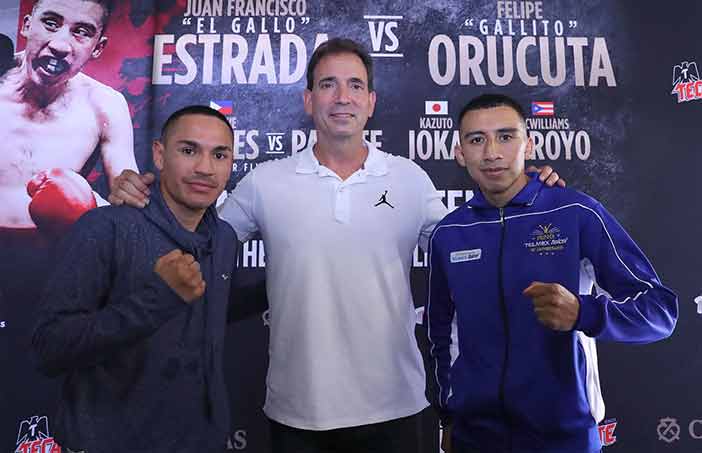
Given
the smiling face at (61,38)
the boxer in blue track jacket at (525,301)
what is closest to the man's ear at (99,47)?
the smiling face at (61,38)

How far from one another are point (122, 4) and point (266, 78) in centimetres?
82

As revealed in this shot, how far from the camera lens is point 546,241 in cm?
120

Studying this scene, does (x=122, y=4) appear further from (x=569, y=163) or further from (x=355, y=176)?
(x=569, y=163)

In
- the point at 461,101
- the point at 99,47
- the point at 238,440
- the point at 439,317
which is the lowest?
the point at 238,440

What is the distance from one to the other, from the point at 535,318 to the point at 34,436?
7.43ft

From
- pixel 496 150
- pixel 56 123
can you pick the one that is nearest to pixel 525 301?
pixel 496 150

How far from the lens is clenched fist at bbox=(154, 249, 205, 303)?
94 cm

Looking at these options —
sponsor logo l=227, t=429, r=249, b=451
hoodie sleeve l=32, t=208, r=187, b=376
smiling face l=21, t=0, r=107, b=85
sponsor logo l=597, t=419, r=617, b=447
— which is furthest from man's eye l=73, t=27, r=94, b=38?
sponsor logo l=597, t=419, r=617, b=447

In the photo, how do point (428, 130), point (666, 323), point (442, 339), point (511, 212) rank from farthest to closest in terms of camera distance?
point (428, 130) < point (442, 339) < point (511, 212) < point (666, 323)

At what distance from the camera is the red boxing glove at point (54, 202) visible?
6.97 ft

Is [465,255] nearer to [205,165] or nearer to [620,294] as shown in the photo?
[620,294]

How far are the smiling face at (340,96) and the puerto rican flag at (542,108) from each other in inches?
44.3

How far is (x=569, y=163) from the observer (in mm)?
2189

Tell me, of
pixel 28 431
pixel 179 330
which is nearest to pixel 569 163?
pixel 179 330
